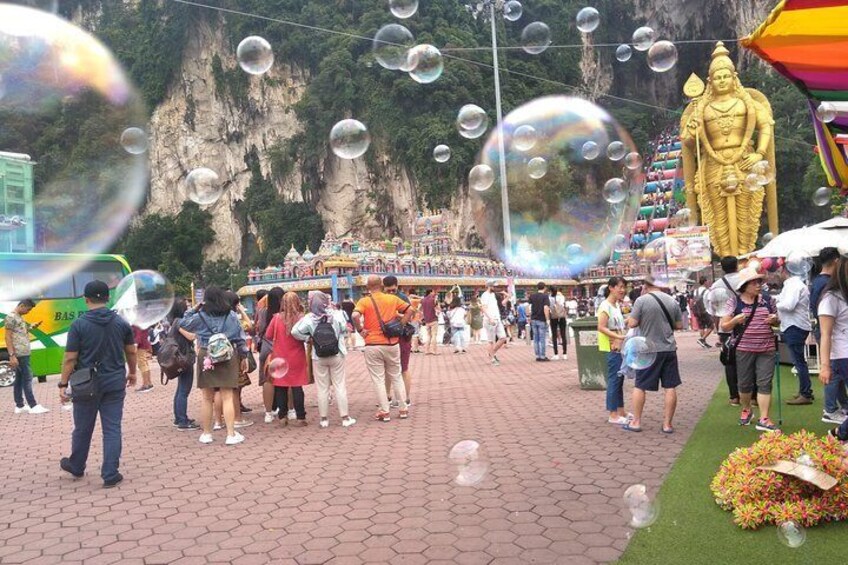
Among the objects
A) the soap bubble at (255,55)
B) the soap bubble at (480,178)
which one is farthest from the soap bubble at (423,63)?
the soap bubble at (480,178)

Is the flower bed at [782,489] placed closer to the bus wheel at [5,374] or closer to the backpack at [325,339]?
the backpack at [325,339]

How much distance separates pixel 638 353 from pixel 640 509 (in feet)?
6.82

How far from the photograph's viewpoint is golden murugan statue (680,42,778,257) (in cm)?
1457

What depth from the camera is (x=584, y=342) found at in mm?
8156

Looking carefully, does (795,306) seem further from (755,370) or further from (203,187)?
(203,187)

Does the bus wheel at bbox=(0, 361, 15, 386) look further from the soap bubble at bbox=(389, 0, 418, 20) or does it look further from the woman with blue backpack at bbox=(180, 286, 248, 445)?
the soap bubble at bbox=(389, 0, 418, 20)

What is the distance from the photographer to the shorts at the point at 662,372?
Result: 529 cm

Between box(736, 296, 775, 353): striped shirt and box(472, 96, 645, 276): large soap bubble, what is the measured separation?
651 inches

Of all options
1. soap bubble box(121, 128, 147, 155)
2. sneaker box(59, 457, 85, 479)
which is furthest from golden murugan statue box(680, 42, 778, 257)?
sneaker box(59, 457, 85, 479)

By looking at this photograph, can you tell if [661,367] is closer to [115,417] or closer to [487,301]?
[115,417]

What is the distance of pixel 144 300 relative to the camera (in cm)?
767

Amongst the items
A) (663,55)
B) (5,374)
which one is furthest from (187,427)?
(663,55)

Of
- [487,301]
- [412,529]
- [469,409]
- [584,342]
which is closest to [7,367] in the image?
[487,301]

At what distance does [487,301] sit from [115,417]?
8214 mm
